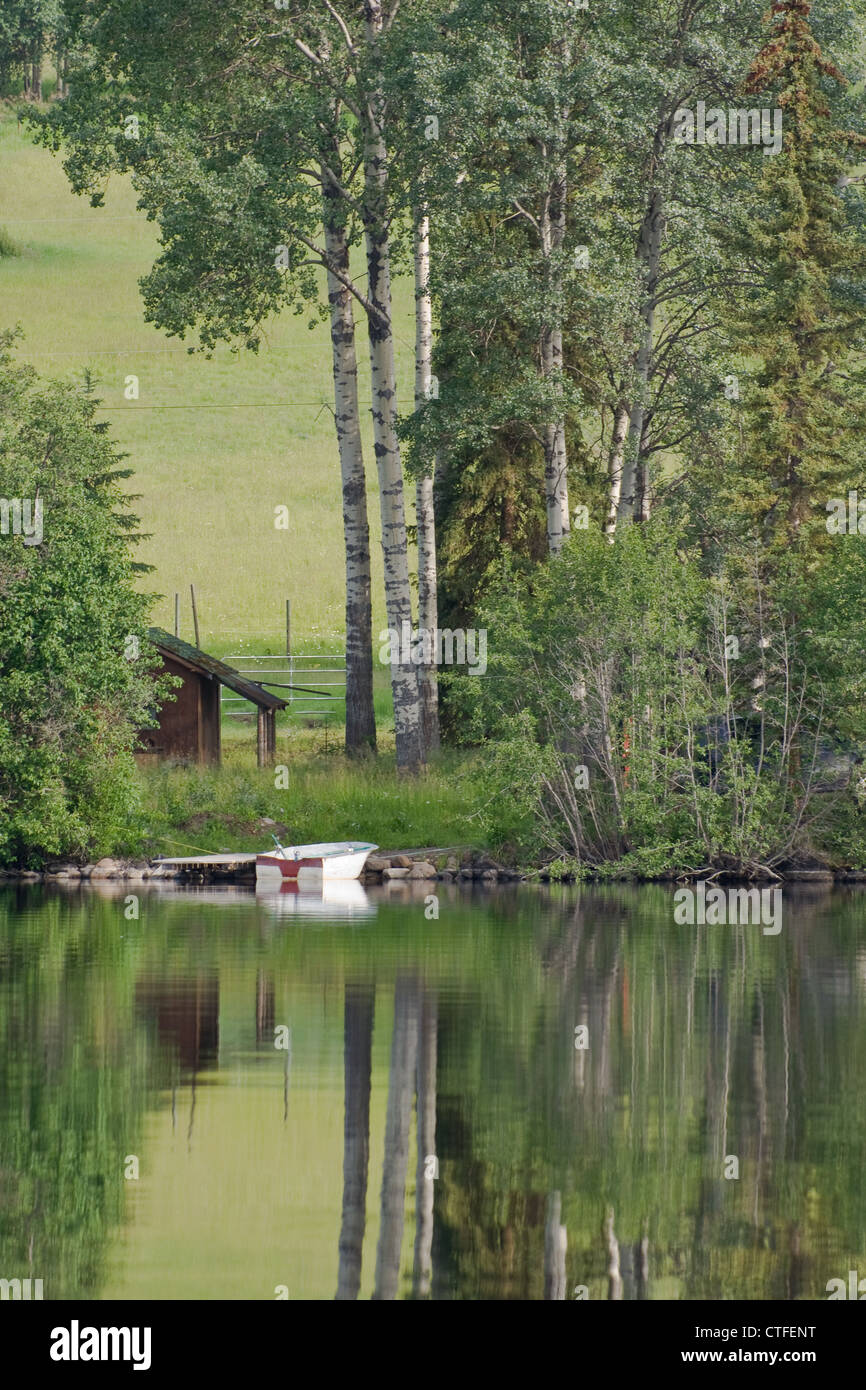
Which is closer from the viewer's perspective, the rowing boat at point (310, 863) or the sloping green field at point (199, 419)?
the rowing boat at point (310, 863)

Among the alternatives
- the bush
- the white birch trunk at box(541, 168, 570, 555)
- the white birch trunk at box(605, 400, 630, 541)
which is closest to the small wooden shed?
the white birch trunk at box(605, 400, 630, 541)

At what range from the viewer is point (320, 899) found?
38375 mm

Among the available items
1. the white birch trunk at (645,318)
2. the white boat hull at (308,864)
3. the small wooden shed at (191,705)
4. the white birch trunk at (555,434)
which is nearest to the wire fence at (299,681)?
the small wooden shed at (191,705)

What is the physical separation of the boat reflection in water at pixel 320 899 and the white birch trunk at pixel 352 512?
8.19 m

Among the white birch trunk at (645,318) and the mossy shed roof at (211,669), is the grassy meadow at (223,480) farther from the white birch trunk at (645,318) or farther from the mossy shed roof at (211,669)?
the white birch trunk at (645,318)

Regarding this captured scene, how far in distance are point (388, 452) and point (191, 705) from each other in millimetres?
11862

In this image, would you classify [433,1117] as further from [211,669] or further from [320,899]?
[211,669]

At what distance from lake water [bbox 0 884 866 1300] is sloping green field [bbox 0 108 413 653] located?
62.3 metres

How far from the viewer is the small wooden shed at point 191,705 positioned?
54.6 m

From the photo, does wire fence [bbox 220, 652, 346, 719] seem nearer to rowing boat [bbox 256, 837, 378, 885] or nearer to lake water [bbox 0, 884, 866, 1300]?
rowing boat [bbox 256, 837, 378, 885]

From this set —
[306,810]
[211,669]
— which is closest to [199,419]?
[211,669]
